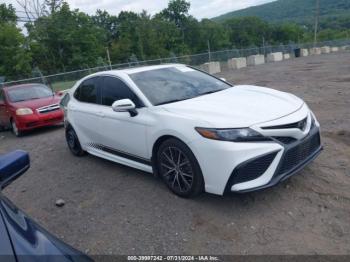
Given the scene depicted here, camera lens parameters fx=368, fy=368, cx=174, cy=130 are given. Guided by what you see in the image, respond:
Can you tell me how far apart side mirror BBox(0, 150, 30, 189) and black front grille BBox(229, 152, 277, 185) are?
2.12 m

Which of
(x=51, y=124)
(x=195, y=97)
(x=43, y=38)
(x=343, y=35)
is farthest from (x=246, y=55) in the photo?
(x=343, y=35)

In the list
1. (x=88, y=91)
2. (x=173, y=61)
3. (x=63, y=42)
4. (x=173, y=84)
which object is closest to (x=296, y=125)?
(x=173, y=84)

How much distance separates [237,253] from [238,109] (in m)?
1.58

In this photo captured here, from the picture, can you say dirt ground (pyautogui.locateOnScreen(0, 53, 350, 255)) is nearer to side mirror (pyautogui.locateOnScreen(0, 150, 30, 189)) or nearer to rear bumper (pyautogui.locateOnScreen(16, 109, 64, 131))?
side mirror (pyautogui.locateOnScreen(0, 150, 30, 189))

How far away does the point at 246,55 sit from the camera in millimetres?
39719

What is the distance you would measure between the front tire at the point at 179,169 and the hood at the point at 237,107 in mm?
401

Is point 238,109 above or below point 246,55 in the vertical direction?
above

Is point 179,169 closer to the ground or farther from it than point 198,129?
closer to the ground

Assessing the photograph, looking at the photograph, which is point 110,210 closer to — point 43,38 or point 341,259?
point 341,259

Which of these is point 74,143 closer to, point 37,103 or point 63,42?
point 37,103

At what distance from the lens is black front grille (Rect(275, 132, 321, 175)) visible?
3891 millimetres

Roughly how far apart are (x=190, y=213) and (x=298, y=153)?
4.47 ft

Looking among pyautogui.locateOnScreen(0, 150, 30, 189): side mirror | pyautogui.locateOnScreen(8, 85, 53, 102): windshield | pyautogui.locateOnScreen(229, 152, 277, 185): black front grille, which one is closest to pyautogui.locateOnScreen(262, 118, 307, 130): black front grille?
pyautogui.locateOnScreen(229, 152, 277, 185): black front grille

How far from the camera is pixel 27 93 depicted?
35.8 ft
